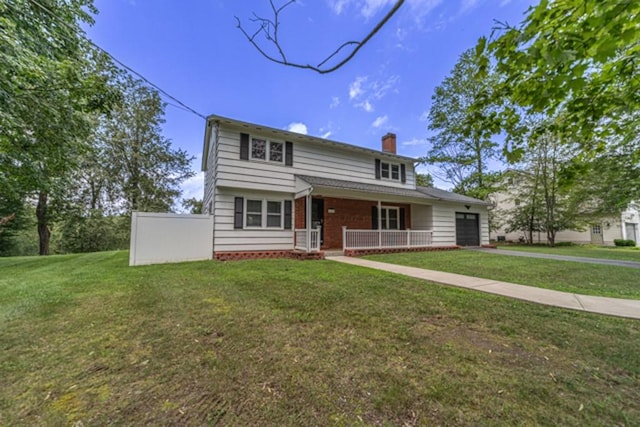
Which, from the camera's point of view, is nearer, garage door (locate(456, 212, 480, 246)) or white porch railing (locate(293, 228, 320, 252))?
white porch railing (locate(293, 228, 320, 252))

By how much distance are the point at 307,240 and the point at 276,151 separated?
4094 mm

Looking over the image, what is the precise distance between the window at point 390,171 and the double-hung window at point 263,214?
6227mm

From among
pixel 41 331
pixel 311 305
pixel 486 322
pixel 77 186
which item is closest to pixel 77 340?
pixel 41 331

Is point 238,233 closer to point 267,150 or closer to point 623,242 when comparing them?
point 267,150

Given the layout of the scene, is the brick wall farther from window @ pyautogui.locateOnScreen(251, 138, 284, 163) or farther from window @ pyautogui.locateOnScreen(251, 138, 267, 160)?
window @ pyautogui.locateOnScreen(251, 138, 267, 160)

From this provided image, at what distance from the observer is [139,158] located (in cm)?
2008

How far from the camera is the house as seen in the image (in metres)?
9.98

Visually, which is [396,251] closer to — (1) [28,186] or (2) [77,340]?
(2) [77,340]

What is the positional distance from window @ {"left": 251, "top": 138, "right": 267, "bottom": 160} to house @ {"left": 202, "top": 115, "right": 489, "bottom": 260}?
0.04 meters

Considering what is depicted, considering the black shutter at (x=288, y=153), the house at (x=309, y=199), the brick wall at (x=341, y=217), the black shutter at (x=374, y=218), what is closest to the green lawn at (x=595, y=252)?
the house at (x=309, y=199)

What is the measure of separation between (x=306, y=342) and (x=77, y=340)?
2.62 meters

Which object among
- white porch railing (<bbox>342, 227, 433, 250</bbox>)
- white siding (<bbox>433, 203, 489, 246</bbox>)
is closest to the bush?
white siding (<bbox>433, 203, 489, 246</bbox>)

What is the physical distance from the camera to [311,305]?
416 centimetres

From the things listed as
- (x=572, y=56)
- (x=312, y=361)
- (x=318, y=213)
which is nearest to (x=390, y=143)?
(x=318, y=213)
